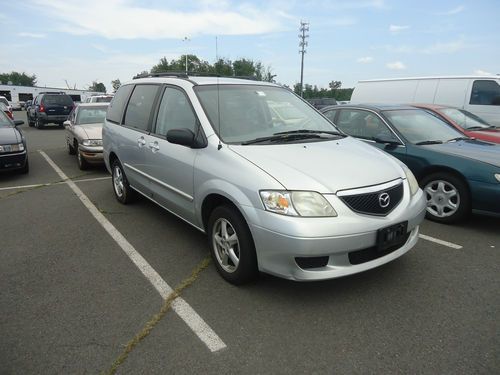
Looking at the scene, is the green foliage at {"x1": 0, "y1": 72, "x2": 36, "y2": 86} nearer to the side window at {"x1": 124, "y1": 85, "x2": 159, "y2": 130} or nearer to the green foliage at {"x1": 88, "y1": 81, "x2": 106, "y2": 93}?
the green foliage at {"x1": 88, "y1": 81, "x2": 106, "y2": 93}

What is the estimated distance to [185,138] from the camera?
3490 millimetres

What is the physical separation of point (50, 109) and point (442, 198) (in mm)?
20334

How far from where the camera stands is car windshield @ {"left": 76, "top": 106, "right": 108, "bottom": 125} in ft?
30.7

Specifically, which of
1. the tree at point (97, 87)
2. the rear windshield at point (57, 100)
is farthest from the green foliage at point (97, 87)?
the rear windshield at point (57, 100)

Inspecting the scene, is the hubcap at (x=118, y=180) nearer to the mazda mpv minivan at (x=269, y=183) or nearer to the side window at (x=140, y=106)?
the side window at (x=140, y=106)

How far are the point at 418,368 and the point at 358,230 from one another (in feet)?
3.15

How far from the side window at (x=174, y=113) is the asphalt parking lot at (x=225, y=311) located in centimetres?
131

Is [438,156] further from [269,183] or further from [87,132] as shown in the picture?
[87,132]

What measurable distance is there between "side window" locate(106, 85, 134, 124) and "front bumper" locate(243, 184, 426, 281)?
11.2ft

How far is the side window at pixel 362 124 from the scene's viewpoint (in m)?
5.72

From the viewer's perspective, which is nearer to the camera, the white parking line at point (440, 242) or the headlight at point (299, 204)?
the headlight at point (299, 204)

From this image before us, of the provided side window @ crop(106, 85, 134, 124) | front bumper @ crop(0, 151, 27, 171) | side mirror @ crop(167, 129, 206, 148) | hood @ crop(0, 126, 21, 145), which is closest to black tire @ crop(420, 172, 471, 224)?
side mirror @ crop(167, 129, 206, 148)

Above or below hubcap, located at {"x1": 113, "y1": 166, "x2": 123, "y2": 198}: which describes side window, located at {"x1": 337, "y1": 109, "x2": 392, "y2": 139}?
above

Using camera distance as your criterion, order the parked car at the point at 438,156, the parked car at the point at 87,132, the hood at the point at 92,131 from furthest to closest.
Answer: the hood at the point at 92,131 → the parked car at the point at 87,132 → the parked car at the point at 438,156
